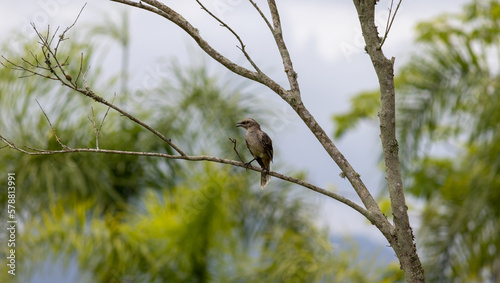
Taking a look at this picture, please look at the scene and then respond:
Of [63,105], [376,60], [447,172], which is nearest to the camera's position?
[376,60]

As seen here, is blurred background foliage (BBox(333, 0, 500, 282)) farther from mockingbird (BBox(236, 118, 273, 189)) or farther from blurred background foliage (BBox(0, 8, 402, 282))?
mockingbird (BBox(236, 118, 273, 189))

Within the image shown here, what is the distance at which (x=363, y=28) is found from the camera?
335 centimetres

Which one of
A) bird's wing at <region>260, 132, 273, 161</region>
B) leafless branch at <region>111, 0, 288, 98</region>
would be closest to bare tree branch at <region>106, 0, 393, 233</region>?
leafless branch at <region>111, 0, 288, 98</region>

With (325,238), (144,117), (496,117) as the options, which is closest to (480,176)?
(496,117)

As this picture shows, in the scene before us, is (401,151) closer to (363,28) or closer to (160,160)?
(160,160)

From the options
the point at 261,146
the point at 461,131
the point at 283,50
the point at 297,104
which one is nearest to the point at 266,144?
the point at 261,146

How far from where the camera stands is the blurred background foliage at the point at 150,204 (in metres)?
8.22

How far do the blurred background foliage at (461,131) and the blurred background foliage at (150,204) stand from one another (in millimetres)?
1035

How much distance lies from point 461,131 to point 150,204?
20.3 ft

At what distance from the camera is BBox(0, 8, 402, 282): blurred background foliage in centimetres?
822

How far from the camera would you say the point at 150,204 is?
28.6 ft

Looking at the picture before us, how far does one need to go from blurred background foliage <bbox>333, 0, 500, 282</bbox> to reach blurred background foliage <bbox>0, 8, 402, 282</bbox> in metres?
1.04

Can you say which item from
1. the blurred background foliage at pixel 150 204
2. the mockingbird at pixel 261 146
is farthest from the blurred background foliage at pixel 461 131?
the mockingbird at pixel 261 146

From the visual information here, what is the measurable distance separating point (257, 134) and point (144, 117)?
11.8ft
